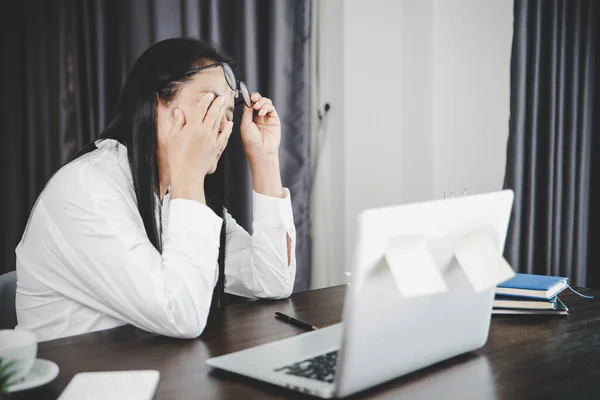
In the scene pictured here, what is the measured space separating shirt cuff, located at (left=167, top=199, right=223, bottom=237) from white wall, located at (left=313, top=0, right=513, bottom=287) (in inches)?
57.9

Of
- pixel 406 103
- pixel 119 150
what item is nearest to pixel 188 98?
pixel 119 150

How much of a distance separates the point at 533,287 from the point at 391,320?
1.75ft

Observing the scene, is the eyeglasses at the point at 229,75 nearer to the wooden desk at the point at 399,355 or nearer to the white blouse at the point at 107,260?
the white blouse at the point at 107,260

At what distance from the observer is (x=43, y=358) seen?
92 cm

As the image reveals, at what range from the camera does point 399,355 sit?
796 mm

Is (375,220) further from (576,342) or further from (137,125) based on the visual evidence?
(137,125)

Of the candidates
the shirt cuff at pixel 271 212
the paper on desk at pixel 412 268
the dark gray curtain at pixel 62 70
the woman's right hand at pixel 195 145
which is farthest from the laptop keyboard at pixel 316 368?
the dark gray curtain at pixel 62 70

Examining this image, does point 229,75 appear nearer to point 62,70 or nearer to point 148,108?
point 148,108

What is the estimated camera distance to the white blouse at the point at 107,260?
107 cm

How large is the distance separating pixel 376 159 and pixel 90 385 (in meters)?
2.00

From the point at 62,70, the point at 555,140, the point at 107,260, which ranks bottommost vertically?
the point at 107,260

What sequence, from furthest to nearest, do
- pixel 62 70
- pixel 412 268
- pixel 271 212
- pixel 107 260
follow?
pixel 62 70
pixel 271 212
pixel 107 260
pixel 412 268

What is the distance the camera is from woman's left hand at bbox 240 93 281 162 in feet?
5.37

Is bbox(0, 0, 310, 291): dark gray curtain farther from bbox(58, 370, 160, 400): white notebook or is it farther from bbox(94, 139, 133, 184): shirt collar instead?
bbox(58, 370, 160, 400): white notebook
